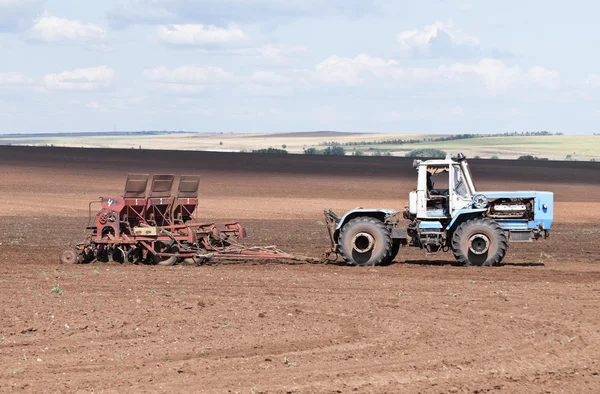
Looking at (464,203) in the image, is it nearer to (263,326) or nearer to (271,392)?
(263,326)

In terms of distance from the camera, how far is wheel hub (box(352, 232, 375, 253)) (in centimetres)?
2000

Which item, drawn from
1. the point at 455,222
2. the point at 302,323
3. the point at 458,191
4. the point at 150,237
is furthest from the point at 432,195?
the point at 302,323

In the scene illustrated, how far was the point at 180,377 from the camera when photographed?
33.5 feet

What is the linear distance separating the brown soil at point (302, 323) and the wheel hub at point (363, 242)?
50 centimetres

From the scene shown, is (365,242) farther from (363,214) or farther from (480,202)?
(480,202)

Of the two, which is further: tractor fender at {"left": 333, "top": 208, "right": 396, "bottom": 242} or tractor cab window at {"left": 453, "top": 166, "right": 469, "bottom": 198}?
tractor fender at {"left": 333, "top": 208, "right": 396, "bottom": 242}

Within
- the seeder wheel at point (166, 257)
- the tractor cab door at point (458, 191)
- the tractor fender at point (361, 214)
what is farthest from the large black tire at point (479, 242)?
the seeder wheel at point (166, 257)

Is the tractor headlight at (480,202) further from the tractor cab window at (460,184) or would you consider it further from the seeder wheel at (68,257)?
the seeder wheel at (68,257)

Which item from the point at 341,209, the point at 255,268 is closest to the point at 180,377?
the point at 255,268

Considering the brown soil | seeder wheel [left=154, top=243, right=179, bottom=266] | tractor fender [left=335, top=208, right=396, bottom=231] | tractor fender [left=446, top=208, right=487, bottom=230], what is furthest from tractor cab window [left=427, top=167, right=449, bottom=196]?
seeder wheel [left=154, top=243, right=179, bottom=266]

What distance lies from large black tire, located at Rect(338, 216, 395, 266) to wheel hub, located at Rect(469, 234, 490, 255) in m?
1.62

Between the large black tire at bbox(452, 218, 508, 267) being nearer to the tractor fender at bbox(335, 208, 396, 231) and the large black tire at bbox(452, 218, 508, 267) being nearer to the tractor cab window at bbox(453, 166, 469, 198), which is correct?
the tractor cab window at bbox(453, 166, 469, 198)

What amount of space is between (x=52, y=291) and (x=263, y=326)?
4643 mm

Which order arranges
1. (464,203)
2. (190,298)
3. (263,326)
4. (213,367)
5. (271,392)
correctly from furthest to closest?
(464,203), (190,298), (263,326), (213,367), (271,392)
